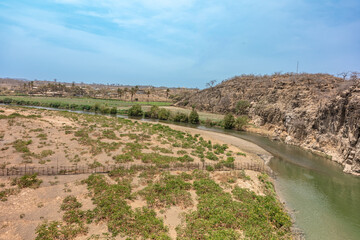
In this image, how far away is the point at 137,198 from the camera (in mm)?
17047

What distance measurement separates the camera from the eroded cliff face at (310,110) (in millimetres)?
31281

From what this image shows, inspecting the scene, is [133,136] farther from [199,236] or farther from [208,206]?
[199,236]

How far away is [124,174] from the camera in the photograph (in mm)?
21094

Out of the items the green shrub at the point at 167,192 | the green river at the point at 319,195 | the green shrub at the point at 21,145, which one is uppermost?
the green shrub at the point at 21,145

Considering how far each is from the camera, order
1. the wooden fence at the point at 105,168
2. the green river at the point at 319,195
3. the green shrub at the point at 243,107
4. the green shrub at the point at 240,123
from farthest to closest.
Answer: the green shrub at the point at 243,107 → the green shrub at the point at 240,123 → the wooden fence at the point at 105,168 → the green river at the point at 319,195

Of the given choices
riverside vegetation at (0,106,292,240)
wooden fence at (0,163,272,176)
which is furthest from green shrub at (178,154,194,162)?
wooden fence at (0,163,272,176)

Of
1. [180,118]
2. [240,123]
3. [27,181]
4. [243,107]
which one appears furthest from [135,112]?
[27,181]

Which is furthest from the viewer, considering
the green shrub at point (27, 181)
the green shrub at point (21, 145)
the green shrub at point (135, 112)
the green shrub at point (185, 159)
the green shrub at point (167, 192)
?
the green shrub at point (135, 112)

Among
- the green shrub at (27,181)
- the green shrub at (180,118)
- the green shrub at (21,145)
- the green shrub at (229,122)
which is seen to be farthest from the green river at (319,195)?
the green shrub at (180,118)

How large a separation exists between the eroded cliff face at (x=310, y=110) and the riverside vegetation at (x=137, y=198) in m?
18.3

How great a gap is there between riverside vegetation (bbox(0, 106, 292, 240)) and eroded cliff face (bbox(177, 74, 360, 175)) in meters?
18.3

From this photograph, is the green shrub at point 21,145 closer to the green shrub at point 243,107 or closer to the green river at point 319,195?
the green river at point 319,195

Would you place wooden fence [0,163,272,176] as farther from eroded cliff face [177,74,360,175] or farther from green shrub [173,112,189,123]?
green shrub [173,112,189,123]

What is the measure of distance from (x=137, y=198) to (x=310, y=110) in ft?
150
